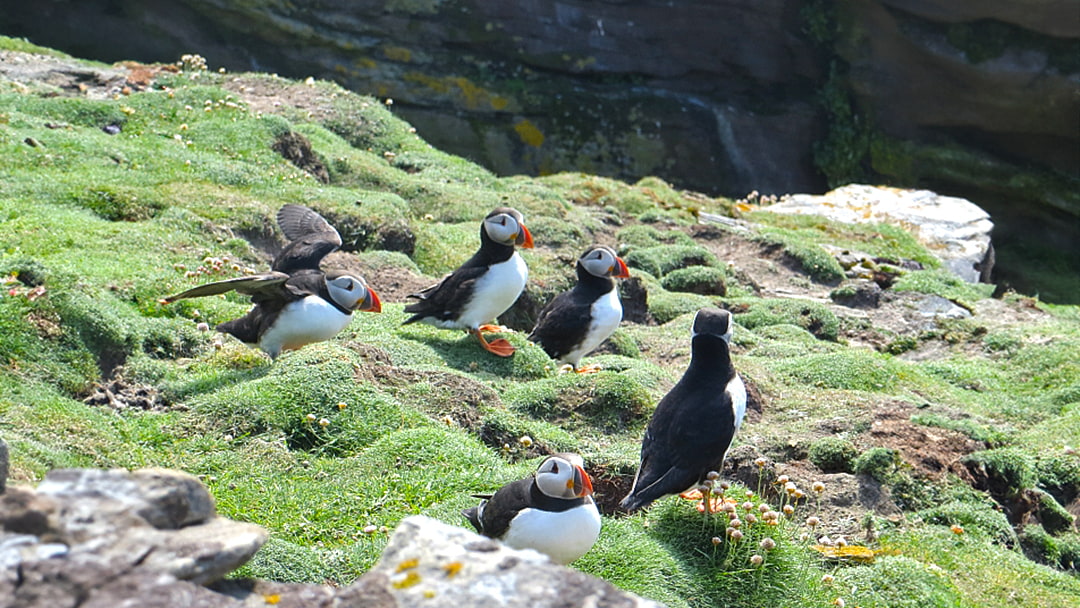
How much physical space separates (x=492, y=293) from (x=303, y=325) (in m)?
1.81

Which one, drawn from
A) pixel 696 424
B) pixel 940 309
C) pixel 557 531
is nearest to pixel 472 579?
pixel 557 531

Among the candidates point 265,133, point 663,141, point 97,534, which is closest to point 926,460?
point 97,534

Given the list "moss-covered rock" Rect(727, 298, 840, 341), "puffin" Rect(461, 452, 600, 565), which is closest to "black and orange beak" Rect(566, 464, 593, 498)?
"puffin" Rect(461, 452, 600, 565)

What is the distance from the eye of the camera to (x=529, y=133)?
72.0 feet

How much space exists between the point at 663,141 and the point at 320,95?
7870mm

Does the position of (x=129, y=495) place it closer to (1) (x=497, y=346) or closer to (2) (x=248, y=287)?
(2) (x=248, y=287)

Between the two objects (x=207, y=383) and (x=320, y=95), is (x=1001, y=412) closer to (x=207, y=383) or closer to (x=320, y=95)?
(x=207, y=383)

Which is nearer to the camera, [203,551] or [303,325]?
[203,551]

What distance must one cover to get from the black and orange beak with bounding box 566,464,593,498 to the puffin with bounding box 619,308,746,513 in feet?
2.45

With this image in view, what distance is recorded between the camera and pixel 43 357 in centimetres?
690

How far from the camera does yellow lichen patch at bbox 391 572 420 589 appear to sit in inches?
113

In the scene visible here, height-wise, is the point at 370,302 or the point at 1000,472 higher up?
the point at 370,302

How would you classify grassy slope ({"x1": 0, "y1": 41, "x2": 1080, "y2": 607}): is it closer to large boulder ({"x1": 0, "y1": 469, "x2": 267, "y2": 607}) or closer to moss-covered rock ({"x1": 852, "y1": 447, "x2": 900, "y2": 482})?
moss-covered rock ({"x1": 852, "y1": 447, "x2": 900, "y2": 482})

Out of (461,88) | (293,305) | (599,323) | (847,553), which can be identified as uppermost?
(293,305)
